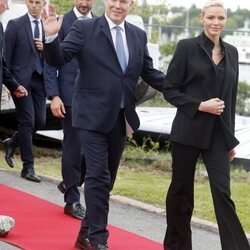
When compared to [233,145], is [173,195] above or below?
below

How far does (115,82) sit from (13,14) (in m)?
6.76

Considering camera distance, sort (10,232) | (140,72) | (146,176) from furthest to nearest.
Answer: (146,176), (10,232), (140,72)

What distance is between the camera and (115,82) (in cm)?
526

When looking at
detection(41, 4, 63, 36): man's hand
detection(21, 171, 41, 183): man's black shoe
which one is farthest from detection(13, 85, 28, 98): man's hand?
detection(41, 4, 63, 36): man's hand

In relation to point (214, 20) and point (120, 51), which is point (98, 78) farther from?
point (214, 20)

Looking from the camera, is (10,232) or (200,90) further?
(10,232)

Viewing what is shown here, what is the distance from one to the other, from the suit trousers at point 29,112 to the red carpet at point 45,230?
103 centimetres

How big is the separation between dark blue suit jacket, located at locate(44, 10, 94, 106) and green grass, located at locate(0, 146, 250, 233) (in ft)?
5.92

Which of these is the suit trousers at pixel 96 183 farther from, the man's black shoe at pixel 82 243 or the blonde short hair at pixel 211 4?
the blonde short hair at pixel 211 4

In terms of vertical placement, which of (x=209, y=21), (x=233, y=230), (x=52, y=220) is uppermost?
(x=209, y=21)

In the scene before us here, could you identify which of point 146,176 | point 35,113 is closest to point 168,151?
point 146,176

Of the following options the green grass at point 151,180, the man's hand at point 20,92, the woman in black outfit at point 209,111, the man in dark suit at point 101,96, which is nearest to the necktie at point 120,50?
the man in dark suit at point 101,96

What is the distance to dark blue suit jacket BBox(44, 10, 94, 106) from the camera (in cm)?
639

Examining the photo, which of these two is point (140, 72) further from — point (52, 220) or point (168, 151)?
point (168, 151)
